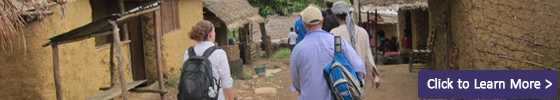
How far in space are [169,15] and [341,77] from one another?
893 cm

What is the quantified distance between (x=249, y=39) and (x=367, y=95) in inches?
362

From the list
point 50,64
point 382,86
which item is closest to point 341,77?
point 50,64

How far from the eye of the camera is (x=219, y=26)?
17531 millimetres

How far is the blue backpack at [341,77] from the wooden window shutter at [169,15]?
8.42 metres

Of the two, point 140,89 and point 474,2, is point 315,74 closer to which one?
point 474,2

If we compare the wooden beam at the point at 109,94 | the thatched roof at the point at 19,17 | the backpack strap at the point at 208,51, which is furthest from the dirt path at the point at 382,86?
the backpack strap at the point at 208,51

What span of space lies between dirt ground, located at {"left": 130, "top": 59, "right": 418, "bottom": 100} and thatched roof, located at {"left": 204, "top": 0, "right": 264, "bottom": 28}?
3.58 ft

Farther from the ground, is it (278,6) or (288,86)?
(278,6)

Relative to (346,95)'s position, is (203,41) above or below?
above

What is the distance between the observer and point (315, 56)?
5.21 metres

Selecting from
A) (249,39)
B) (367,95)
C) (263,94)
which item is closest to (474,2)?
(367,95)

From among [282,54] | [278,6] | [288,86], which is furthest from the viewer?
[278,6]

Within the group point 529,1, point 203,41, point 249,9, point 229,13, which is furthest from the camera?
point 249,9

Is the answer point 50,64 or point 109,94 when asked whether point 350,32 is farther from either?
point 50,64
